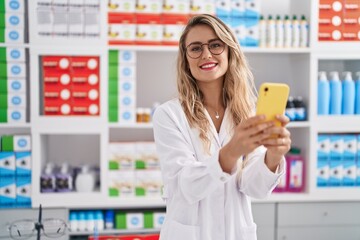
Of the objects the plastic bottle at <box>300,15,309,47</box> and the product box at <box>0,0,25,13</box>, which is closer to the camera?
the product box at <box>0,0,25,13</box>

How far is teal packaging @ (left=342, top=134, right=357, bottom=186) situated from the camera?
3463mm

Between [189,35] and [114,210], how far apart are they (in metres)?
2.20

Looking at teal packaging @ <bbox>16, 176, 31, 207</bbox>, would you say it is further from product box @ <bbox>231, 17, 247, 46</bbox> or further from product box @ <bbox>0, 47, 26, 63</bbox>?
product box @ <bbox>231, 17, 247, 46</bbox>

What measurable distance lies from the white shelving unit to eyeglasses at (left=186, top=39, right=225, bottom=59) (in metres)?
1.69

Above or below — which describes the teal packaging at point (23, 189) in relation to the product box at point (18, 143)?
below

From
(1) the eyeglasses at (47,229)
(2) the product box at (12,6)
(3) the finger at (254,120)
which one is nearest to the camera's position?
(3) the finger at (254,120)

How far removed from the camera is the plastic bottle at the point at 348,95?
3.37 m

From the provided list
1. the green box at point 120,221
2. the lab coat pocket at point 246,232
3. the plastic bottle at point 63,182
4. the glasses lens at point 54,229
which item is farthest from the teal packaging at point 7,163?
the lab coat pocket at point 246,232

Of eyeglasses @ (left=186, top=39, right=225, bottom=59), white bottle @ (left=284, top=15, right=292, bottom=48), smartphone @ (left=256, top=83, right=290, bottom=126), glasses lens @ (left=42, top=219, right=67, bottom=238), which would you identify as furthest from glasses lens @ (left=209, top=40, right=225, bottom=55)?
white bottle @ (left=284, top=15, right=292, bottom=48)

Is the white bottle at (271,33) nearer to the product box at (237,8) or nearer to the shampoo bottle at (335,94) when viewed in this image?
the product box at (237,8)

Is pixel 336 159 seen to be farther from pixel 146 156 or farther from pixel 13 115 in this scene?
pixel 13 115

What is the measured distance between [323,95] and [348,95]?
0.18 m

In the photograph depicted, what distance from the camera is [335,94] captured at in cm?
341

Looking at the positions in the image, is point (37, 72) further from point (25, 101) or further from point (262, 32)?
point (262, 32)
